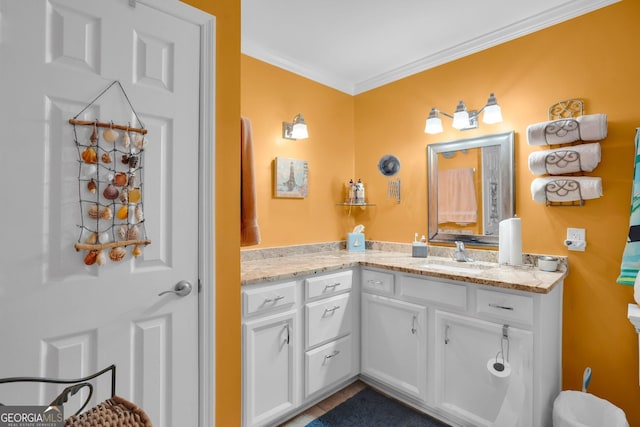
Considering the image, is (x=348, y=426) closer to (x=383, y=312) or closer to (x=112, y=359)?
(x=383, y=312)

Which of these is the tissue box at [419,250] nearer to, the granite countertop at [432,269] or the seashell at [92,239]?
the granite countertop at [432,269]

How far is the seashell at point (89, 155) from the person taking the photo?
3.82ft

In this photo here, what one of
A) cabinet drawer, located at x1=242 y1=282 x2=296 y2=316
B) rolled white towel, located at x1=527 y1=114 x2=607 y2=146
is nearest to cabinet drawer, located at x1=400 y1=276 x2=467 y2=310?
cabinet drawer, located at x1=242 y1=282 x2=296 y2=316

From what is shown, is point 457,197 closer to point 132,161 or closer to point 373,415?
point 373,415

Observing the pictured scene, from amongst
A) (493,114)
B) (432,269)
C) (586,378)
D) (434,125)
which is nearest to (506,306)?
(432,269)

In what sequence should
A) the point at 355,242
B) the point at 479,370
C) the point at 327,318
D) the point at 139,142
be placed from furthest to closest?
the point at 355,242
the point at 327,318
the point at 479,370
the point at 139,142

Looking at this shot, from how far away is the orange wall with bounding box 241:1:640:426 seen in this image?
1854mm

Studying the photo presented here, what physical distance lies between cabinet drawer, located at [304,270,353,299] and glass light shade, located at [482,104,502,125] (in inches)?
55.4

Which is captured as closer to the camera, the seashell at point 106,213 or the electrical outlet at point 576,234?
the seashell at point 106,213

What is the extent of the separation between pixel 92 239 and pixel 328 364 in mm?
1598

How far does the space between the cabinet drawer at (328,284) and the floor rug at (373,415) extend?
0.74 meters

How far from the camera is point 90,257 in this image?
1.17 meters

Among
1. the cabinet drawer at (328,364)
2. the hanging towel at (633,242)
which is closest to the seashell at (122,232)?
the cabinet drawer at (328,364)

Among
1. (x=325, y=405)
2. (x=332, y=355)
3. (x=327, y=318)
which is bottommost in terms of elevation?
(x=325, y=405)
